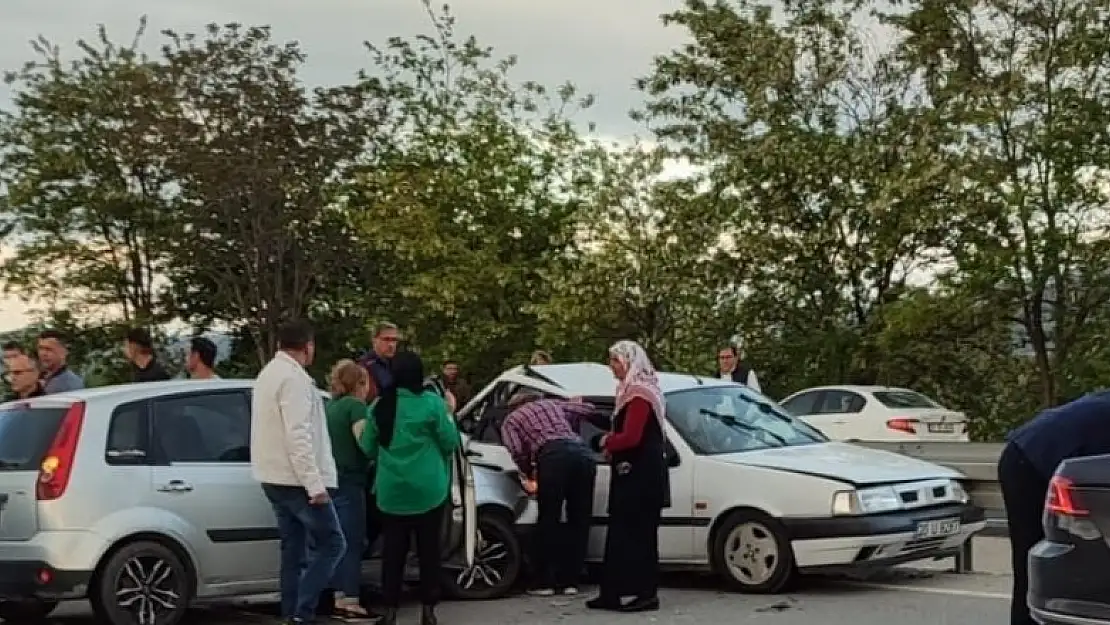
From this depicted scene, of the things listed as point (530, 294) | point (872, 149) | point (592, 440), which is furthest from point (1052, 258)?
point (592, 440)

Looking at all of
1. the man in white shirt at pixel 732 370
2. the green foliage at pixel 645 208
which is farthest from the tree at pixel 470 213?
the man in white shirt at pixel 732 370

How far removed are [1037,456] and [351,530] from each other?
4.73 metres

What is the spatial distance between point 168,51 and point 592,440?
2574 cm

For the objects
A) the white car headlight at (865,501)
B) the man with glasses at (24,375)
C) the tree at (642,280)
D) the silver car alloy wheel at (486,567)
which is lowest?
the silver car alloy wheel at (486,567)

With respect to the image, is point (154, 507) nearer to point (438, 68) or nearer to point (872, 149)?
point (872, 149)

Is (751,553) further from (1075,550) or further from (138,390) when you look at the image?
(1075,550)

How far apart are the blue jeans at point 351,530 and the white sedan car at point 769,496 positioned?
1370 millimetres

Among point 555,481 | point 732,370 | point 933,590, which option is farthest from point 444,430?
point 732,370

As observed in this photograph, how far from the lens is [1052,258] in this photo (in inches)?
951

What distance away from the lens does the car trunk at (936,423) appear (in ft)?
78.4

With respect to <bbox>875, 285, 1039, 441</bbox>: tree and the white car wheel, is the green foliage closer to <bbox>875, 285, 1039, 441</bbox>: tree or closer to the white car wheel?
<bbox>875, 285, 1039, 441</bbox>: tree

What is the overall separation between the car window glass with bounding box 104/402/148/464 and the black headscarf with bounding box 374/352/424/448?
54.3 inches

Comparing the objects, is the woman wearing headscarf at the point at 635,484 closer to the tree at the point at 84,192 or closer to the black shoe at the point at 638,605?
the black shoe at the point at 638,605

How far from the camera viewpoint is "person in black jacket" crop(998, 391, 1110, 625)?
601 cm
